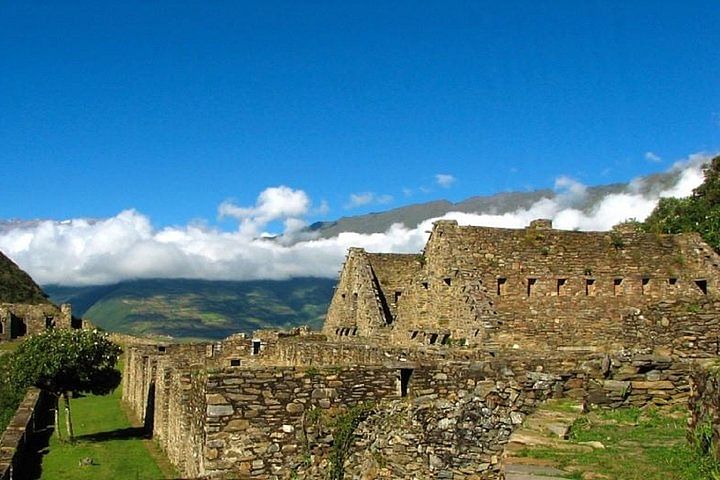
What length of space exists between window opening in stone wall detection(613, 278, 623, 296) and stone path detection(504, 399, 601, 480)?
472 inches

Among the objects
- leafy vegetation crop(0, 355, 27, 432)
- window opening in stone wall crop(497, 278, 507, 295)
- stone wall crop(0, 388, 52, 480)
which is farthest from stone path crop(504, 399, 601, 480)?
leafy vegetation crop(0, 355, 27, 432)

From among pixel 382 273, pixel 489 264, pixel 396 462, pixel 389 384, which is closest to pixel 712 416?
pixel 396 462

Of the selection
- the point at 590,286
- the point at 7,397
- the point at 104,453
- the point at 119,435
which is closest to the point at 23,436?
the point at 104,453

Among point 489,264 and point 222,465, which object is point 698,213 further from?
point 222,465

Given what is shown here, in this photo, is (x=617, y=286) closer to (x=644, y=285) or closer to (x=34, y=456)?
(x=644, y=285)

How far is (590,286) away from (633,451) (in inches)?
563

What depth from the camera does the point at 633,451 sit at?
8.55 metres

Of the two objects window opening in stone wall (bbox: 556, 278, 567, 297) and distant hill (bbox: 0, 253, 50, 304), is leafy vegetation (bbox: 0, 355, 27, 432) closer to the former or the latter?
window opening in stone wall (bbox: 556, 278, 567, 297)

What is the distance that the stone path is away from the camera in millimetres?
7633

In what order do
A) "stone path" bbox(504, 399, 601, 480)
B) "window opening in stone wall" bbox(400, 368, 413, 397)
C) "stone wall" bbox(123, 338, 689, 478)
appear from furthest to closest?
"window opening in stone wall" bbox(400, 368, 413, 397)
"stone wall" bbox(123, 338, 689, 478)
"stone path" bbox(504, 399, 601, 480)

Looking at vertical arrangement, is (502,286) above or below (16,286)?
below

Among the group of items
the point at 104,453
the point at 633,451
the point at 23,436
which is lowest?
the point at 104,453

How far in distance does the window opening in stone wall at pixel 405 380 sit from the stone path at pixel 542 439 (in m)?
2.31

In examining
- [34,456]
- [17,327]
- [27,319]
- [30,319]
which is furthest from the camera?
[30,319]
